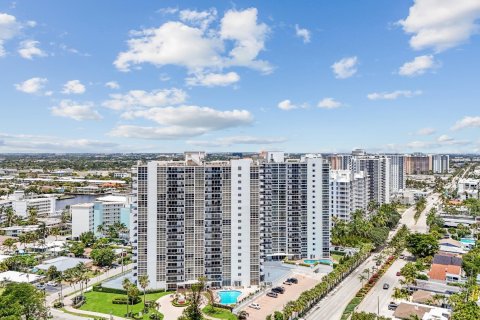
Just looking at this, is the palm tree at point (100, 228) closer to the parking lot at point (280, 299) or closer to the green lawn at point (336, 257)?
the parking lot at point (280, 299)

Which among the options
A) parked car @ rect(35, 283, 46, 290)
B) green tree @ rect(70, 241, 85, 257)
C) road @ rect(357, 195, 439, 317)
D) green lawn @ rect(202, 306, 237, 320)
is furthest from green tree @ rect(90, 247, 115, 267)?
road @ rect(357, 195, 439, 317)

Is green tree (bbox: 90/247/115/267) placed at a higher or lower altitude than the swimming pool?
higher

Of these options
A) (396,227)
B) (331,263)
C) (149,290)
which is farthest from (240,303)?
(396,227)

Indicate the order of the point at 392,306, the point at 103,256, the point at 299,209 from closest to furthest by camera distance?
the point at 392,306
the point at 103,256
the point at 299,209

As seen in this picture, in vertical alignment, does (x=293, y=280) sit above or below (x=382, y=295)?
above

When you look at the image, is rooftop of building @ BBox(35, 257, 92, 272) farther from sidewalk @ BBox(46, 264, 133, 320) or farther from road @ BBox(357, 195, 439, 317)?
road @ BBox(357, 195, 439, 317)

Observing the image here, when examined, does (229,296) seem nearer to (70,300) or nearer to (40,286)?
(70,300)

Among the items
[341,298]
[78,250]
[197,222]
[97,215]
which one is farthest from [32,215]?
[341,298]
